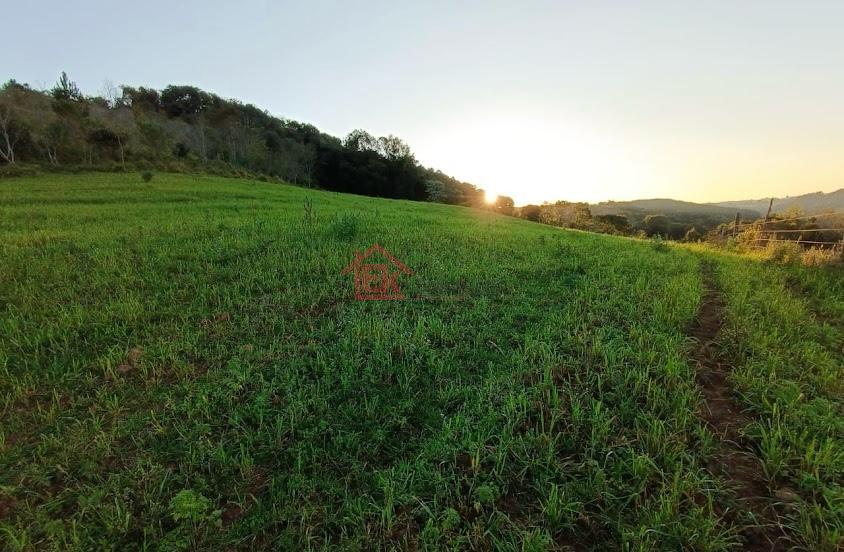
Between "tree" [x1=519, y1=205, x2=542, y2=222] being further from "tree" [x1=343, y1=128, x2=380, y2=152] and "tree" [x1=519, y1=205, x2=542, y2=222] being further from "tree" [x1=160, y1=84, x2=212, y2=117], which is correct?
"tree" [x1=160, y1=84, x2=212, y2=117]

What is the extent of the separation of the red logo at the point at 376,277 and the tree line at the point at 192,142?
29736mm

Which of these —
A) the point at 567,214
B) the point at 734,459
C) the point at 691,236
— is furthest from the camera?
the point at 567,214

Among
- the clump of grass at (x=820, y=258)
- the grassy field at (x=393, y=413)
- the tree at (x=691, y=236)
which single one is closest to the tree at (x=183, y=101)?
the grassy field at (x=393, y=413)

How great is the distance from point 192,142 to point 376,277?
175 feet

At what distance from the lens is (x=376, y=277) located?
6.45m

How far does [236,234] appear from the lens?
9062 millimetres

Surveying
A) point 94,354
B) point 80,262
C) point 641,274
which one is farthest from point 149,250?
point 641,274

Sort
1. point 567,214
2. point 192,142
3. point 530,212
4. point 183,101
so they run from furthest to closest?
point 183,101, point 192,142, point 567,214, point 530,212

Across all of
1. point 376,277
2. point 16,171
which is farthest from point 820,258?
point 16,171

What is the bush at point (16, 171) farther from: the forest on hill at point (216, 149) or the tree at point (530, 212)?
the tree at point (530, 212)

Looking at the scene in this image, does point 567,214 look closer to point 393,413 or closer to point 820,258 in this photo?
point 820,258

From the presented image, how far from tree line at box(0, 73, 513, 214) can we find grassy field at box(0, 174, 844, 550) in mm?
30732

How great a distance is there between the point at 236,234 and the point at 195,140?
49.5m

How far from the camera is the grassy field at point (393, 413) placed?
2.31 meters
